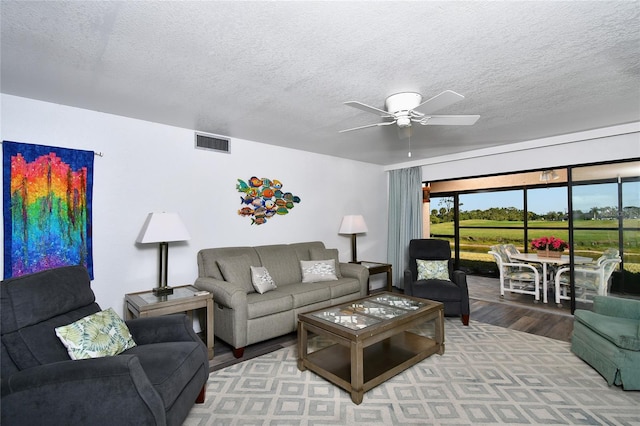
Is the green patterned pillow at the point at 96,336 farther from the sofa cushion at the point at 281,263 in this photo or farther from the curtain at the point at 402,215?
the curtain at the point at 402,215

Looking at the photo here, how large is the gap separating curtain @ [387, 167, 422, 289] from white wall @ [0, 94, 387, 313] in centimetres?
165

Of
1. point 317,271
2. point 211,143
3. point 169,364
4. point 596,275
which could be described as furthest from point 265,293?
point 596,275

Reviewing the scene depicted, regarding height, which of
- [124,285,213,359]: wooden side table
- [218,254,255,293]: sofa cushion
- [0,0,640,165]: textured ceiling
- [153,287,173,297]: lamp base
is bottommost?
[124,285,213,359]: wooden side table

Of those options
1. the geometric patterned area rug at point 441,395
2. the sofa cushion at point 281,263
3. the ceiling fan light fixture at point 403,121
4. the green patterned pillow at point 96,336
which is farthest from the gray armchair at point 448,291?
the green patterned pillow at point 96,336

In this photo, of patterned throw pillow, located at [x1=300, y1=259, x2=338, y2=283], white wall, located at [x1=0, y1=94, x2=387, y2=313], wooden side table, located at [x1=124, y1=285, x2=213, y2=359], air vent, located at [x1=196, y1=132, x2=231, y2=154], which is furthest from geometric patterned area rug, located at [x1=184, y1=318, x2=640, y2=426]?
air vent, located at [x1=196, y1=132, x2=231, y2=154]

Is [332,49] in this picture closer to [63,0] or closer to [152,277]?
[63,0]

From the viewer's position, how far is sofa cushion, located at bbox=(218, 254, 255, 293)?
3307 millimetres

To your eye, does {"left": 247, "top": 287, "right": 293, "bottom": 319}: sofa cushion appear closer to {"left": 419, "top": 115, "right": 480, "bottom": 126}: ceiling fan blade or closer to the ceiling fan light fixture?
the ceiling fan light fixture

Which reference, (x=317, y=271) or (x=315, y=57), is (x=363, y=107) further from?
(x=317, y=271)

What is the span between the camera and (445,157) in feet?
16.5

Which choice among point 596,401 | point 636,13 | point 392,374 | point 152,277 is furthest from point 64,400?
point 636,13

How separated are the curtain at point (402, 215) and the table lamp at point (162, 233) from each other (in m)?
3.77

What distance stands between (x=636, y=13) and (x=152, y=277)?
4114 mm

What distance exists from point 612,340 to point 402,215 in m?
3.39
